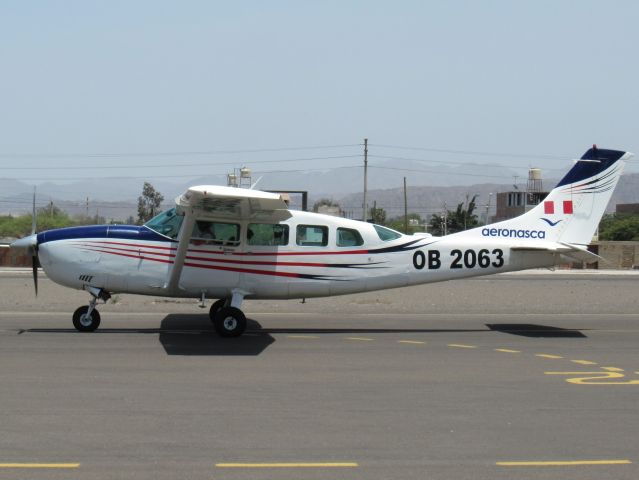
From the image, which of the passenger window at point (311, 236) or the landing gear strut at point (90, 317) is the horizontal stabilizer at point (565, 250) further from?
the landing gear strut at point (90, 317)

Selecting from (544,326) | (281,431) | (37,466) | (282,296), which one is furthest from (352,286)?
(37,466)

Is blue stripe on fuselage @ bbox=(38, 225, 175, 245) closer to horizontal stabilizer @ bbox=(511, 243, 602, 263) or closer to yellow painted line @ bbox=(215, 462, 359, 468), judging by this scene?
horizontal stabilizer @ bbox=(511, 243, 602, 263)

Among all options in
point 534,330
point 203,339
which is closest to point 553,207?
point 534,330

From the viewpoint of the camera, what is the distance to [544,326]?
1669 cm

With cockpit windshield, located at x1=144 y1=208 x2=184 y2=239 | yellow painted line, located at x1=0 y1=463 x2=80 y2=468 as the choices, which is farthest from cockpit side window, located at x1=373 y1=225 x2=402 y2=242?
yellow painted line, located at x1=0 y1=463 x2=80 y2=468

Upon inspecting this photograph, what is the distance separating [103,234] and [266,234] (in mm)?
2881

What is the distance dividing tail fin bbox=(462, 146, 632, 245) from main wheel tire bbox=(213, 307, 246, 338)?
5084 mm

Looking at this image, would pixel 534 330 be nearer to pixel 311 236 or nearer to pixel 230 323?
pixel 311 236

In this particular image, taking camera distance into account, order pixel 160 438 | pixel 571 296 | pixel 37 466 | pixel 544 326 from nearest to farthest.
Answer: pixel 37 466 < pixel 160 438 < pixel 544 326 < pixel 571 296

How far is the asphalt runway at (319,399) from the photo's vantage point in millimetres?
6719

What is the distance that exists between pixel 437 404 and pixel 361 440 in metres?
1.82

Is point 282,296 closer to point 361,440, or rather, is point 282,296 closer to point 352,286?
point 352,286

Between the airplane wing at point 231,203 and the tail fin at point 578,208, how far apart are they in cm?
447

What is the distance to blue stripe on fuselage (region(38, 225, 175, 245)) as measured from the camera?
579 inches
